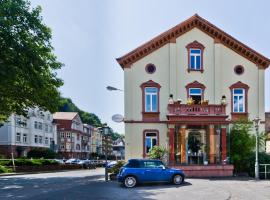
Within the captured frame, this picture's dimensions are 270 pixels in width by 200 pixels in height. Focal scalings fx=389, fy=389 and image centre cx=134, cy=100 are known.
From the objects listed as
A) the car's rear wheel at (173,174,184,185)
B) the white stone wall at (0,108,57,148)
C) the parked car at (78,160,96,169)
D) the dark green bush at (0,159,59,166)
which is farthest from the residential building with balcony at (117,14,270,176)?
the parked car at (78,160,96,169)

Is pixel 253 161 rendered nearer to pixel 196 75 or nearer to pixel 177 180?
pixel 196 75

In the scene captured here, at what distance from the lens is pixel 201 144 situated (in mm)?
31953

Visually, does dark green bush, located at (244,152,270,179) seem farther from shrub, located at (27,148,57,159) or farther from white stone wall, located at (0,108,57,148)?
shrub, located at (27,148,57,159)

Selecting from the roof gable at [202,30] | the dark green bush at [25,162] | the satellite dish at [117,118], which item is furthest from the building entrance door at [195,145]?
the dark green bush at [25,162]

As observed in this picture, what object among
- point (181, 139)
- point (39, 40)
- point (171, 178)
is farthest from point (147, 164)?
point (39, 40)

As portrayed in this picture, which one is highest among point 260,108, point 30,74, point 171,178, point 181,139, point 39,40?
point 39,40

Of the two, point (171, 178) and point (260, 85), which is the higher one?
point (260, 85)

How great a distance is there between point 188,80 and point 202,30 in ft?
14.8

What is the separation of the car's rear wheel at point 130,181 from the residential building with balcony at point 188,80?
1103cm

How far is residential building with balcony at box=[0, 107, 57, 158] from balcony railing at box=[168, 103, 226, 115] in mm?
29555

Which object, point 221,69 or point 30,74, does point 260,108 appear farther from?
point 30,74

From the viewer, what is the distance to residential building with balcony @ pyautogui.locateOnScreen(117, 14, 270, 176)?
32469 mm

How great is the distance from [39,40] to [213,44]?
Result: 48.0 ft

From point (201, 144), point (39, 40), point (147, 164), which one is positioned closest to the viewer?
point (147, 164)
